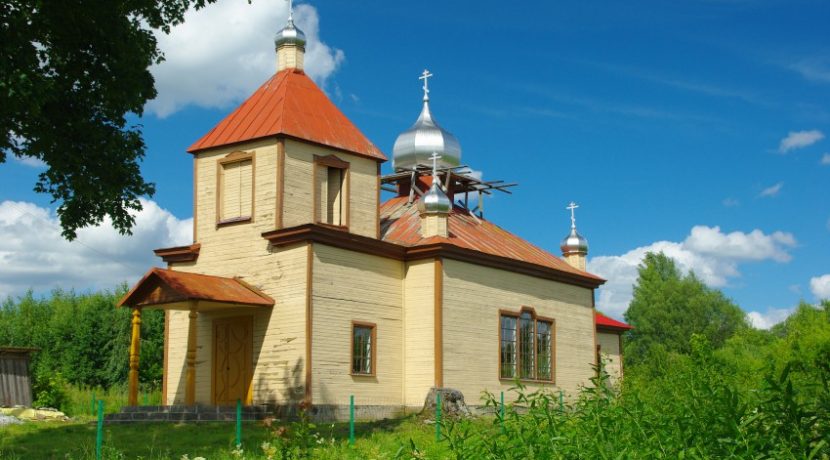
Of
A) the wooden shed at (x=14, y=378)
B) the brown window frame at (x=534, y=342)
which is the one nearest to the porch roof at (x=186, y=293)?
the brown window frame at (x=534, y=342)

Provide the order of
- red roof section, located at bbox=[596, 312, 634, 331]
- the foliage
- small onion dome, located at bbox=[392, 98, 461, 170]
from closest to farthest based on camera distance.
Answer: small onion dome, located at bbox=[392, 98, 461, 170], red roof section, located at bbox=[596, 312, 634, 331], the foliage

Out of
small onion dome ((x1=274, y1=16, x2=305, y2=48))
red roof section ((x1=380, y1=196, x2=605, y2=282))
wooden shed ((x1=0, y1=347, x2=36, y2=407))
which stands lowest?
wooden shed ((x1=0, y1=347, x2=36, y2=407))

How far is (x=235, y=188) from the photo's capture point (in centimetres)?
2211

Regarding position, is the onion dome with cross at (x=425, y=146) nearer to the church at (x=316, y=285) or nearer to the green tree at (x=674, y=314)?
the church at (x=316, y=285)

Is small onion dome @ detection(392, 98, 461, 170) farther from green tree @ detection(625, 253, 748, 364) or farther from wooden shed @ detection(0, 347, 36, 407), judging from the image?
green tree @ detection(625, 253, 748, 364)

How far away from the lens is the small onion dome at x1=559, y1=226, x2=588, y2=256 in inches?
1162

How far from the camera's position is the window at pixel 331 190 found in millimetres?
22062

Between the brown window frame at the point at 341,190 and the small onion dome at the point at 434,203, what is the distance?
1.81 meters

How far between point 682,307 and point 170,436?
43805mm

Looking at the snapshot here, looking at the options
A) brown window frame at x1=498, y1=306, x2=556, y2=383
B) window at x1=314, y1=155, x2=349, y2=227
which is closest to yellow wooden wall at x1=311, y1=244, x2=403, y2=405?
window at x1=314, y1=155, x2=349, y2=227

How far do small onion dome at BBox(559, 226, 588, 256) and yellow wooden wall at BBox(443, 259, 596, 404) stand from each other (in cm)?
313

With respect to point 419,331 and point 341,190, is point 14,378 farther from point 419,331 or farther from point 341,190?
point 419,331

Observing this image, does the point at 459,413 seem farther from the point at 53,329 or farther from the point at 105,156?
the point at 53,329

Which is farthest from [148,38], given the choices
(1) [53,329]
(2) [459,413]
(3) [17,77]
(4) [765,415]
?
(1) [53,329]
